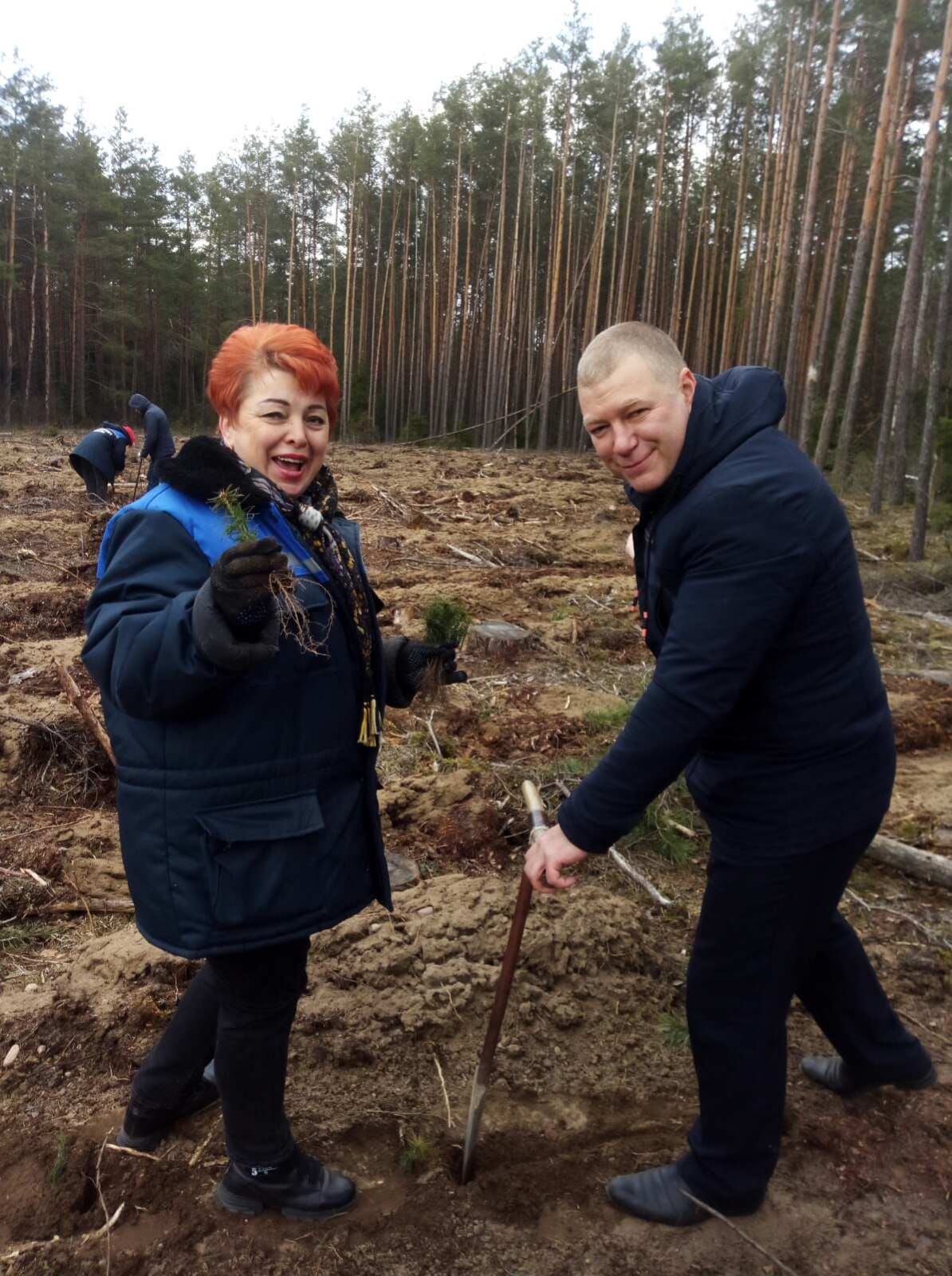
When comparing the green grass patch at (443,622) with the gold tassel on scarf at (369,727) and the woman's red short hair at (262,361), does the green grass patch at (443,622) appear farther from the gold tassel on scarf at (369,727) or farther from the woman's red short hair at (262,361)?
the woman's red short hair at (262,361)

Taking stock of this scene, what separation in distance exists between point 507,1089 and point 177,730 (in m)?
1.65

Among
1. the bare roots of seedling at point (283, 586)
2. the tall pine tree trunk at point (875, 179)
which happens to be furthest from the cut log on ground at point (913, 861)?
the tall pine tree trunk at point (875, 179)

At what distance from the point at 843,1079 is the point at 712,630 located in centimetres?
171

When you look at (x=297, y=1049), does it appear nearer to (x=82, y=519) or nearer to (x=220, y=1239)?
(x=220, y=1239)

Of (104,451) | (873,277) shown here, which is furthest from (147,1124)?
(873,277)

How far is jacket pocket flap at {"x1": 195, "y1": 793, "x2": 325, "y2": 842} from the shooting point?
5.80ft

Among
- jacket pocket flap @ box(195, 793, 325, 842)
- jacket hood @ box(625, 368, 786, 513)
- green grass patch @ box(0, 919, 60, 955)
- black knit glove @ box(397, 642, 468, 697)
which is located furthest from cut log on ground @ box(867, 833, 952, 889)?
green grass patch @ box(0, 919, 60, 955)

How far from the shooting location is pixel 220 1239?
2076 millimetres

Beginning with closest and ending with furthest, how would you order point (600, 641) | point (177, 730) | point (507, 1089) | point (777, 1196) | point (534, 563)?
point (177, 730) → point (777, 1196) → point (507, 1089) → point (600, 641) → point (534, 563)

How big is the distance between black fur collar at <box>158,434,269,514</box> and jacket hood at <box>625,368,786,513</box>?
909 millimetres

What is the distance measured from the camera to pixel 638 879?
3736 mm

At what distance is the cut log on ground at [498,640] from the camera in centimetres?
660

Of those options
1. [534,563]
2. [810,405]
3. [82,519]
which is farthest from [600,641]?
[810,405]

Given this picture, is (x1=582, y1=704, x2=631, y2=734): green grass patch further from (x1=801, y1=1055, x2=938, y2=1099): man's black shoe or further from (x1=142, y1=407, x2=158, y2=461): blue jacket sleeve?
(x1=142, y1=407, x2=158, y2=461): blue jacket sleeve
